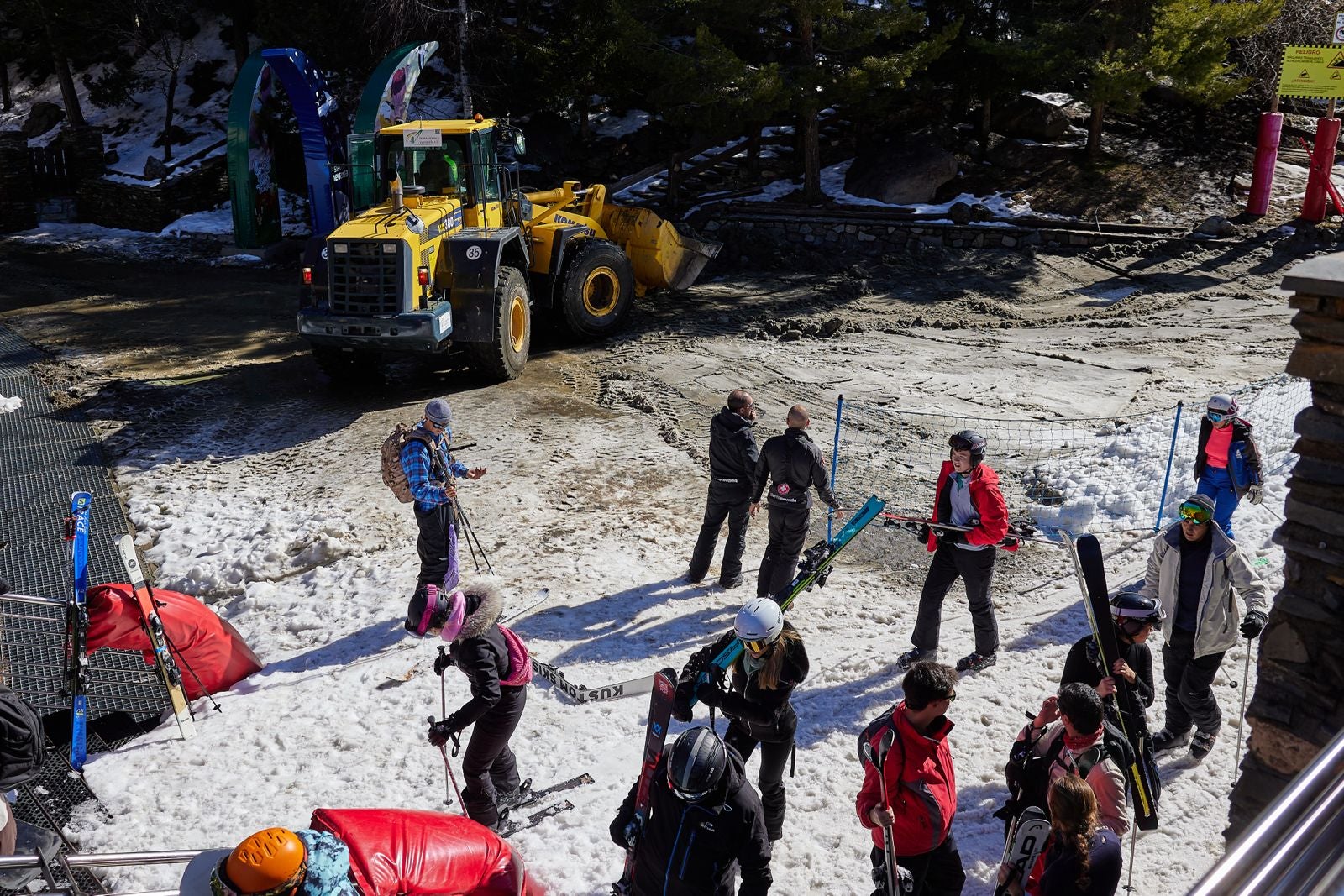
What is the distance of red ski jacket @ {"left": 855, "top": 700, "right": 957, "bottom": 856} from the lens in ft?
12.8

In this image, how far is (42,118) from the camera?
85.8ft

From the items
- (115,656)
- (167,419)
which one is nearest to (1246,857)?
(115,656)

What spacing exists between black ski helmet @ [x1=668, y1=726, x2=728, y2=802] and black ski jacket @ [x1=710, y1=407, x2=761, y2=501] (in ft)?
12.2

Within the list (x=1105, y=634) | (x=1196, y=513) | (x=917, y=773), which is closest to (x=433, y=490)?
(x=917, y=773)

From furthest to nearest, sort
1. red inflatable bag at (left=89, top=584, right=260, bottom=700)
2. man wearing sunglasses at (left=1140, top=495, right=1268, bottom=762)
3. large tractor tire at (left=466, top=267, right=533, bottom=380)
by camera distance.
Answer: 1. large tractor tire at (left=466, top=267, right=533, bottom=380)
2. red inflatable bag at (left=89, top=584, right=260, bottom=700)
3. man wearing sunglasses at (left=1140, top=495, right=1268, bottom=762)

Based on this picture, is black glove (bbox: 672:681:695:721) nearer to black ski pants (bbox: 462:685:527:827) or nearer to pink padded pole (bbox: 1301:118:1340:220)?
black ski pants (bbox: 462:685:527:827)

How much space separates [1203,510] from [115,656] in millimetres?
6577

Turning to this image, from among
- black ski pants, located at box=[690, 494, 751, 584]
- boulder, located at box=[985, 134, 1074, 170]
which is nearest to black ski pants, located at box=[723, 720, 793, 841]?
black ski pants, located at box=[690, 494, 751, 584]

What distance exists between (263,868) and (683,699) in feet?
6.49

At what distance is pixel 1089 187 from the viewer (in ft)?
58.4

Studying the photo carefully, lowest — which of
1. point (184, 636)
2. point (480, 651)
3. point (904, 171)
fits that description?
point (184, 636)

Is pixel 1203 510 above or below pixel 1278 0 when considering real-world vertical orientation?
below

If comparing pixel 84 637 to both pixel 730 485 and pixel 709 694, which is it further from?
pixel 730 485

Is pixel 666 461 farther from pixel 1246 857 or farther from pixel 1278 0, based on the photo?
pixel 1278 0
